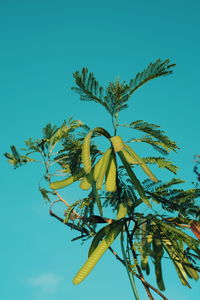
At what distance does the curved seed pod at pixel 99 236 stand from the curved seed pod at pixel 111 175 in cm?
65

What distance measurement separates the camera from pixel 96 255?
13.6ft

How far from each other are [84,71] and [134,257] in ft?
8.95

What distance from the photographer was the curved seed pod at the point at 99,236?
15.1 feet

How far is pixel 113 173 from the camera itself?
4.61 metres

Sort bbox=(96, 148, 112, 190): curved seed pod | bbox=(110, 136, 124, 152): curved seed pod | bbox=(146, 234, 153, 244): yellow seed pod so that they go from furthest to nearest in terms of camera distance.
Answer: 1. bbox=(146, 234, 153, 244): yellow seed pod
2. bbox=(110, 136, 124, 152): curved seed pod
3. bbox=(96, 148, 112, 190): curved seed pod

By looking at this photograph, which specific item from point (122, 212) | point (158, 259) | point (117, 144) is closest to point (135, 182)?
point (122, 212)

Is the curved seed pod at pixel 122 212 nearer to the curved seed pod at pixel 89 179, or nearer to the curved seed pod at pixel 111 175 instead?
the curved seed pod at pixel 111 175

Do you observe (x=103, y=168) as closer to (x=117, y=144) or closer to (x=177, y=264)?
(x=117, y=144)

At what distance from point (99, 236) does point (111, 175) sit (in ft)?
2.73

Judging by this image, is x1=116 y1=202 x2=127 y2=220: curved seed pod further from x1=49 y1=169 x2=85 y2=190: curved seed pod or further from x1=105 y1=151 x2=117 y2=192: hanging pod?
x1=49 y1=169 x2=85 y2=190: curved seed pod

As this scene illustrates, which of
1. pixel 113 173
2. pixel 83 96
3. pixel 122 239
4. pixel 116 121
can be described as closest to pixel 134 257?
pixel 122 239

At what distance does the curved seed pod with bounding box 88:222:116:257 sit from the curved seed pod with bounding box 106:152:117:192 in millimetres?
650

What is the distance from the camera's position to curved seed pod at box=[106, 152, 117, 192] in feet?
14.1

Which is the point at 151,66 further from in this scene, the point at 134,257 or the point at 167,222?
the point at 134,257
